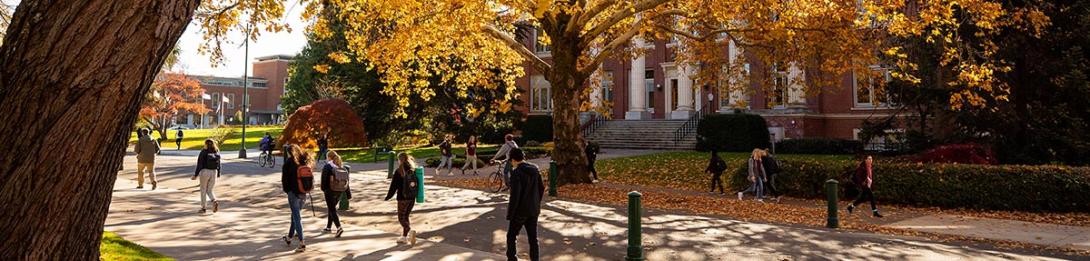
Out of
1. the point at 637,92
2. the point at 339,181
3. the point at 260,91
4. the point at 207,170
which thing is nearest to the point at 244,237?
the point at 339,181

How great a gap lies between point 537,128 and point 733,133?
1200cm

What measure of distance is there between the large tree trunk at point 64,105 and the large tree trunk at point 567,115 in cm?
1303

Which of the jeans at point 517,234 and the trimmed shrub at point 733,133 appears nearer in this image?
the jeans at point 517,234

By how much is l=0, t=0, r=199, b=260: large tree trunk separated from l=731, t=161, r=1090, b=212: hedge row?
1177 cm

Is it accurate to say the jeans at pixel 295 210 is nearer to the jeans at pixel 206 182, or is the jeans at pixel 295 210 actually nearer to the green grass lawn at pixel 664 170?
the jeans at pixel 206 182

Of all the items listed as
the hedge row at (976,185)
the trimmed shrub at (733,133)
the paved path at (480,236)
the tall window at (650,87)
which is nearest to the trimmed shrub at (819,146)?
the trimmed shrub at (733,133)

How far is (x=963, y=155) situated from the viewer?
15.7m

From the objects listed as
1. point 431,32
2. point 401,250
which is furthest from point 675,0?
point 401,250

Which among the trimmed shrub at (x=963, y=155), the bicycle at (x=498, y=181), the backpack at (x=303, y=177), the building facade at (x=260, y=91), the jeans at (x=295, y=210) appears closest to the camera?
the jeans at (x=295, y=210)

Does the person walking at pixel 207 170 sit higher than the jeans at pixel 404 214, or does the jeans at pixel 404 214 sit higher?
the person walking at pixel 207 170

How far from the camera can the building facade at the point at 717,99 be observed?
28.8 meters

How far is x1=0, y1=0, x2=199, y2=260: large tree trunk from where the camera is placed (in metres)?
2.95

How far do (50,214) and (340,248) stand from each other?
17.8 feet

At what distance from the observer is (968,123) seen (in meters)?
17.7
